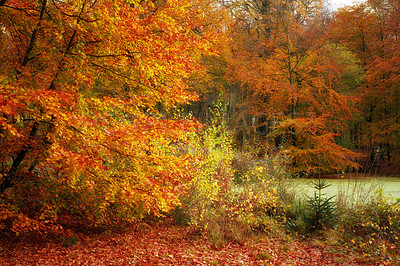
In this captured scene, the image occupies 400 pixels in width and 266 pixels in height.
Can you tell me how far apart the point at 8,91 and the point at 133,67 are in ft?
5.72

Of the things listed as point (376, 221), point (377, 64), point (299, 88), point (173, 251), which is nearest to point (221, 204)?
point (173, 251)

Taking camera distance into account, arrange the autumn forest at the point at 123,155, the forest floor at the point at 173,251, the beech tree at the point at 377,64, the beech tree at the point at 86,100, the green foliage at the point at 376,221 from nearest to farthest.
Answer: the beech tree at the point at 86,100
the autumn forest at the point at 123,155
the forest floor at the point at 173,251
the green foliage at the point at 376,221
the beech tree at the point at 377,64

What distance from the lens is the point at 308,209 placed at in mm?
6859

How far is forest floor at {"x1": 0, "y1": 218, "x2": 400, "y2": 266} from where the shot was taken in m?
5.12

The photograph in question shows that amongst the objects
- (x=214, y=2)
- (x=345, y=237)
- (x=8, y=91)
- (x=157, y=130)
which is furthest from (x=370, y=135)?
(x=8, y=91)

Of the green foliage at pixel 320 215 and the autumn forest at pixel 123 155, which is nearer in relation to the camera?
the autumn forest at pixel 123 155

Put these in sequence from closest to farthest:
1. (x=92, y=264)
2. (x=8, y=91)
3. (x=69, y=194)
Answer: (x=8, y=91) → (x=92, y=264) → (x=69, y=194)

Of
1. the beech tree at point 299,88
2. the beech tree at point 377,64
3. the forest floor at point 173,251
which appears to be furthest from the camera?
the beech tree at point 377,64

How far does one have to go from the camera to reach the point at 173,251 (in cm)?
560

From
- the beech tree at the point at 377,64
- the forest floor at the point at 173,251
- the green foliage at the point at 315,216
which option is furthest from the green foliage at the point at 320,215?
the beech tree at the point at 377,64

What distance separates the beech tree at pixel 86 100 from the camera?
432cm

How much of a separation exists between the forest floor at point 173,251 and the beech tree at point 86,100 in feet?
2.18

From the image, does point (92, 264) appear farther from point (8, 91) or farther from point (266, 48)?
point (266, 48)

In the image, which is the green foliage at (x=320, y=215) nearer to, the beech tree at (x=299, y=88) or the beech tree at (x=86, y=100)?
the beech tree at (x=86, y=100)
